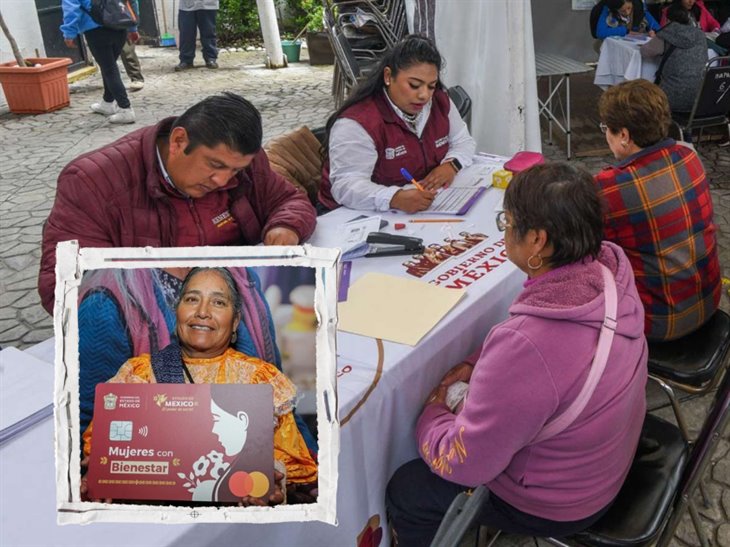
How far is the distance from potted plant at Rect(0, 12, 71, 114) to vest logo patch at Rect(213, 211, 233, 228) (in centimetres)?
584

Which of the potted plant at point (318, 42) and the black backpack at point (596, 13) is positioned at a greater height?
the black backpack at point (596, 13)

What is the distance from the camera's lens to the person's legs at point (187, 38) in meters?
A: 8.97

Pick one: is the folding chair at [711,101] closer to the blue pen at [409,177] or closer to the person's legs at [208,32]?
the blue pen at [409,177]

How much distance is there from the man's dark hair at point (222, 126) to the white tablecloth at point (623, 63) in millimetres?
4227

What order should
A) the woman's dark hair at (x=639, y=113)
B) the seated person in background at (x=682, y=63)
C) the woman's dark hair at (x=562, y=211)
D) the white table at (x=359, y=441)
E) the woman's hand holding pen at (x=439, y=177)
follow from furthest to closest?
the seated person in background at (x=682, y=63) < the woman's hand holding pen at (x=439, y=177) < the woman's dark hair at (x=639, y=113) < the woman's dark hair at (x=562, y=211) < the white table at (x=359, y=441)

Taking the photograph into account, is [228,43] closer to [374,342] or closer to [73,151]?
[73,151]

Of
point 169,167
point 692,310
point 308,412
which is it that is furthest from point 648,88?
point 308,412

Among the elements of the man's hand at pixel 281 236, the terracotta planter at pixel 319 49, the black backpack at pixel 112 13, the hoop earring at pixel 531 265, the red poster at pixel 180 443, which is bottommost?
the terracotta planter at pixel 319 49

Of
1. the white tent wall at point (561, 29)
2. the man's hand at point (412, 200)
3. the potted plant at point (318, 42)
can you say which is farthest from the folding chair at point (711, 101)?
the potted plant at point (318, 42)

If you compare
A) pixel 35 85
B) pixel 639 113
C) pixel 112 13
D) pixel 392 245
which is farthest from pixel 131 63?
pixel 639 113

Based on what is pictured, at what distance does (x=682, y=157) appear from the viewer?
205 centimetres

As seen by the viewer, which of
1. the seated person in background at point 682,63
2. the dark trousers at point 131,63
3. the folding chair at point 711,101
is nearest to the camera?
the folding chair at point 711,101

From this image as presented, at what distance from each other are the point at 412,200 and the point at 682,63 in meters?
3.49

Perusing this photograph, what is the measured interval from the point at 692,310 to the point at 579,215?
0.96m
